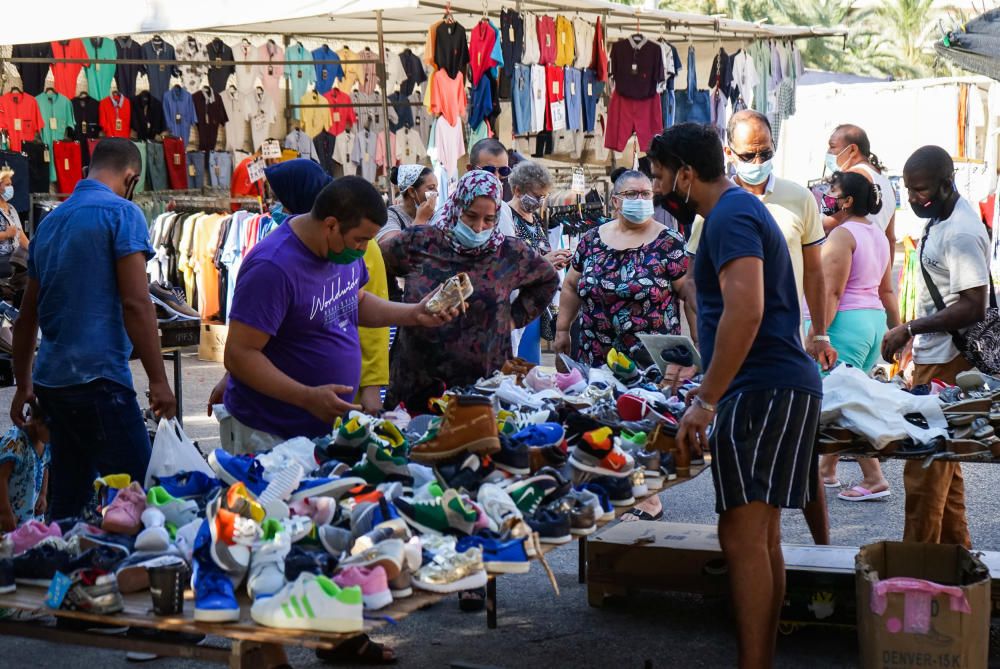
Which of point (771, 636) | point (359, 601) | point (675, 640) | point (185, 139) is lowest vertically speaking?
point (675, 640)

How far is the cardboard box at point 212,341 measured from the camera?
1229 centimetres

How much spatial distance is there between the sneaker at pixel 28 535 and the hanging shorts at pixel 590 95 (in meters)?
10.1

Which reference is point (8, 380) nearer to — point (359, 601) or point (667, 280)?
point (667, 280)

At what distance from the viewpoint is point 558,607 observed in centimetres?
542

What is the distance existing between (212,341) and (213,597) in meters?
9.86

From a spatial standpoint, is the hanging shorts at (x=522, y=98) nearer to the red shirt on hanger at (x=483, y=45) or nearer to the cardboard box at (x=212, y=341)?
the red shirt on hanger at (x=483, y=45)

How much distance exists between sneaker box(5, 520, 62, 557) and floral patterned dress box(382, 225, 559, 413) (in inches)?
87.0

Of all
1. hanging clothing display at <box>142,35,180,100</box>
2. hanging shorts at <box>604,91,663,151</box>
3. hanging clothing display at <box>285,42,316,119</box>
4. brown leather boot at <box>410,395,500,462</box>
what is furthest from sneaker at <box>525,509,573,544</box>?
hanging clothing display at <box>285,42,316,119</box>

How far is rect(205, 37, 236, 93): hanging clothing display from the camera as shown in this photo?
45.5 ft

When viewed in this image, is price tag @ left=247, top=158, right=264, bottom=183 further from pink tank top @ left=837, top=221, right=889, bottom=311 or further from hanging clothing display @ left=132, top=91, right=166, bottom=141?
pink tank top @ left=837, top=221, right=889, bottom=311

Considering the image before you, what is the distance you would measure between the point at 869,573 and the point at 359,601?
224 cm

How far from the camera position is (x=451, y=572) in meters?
3.06

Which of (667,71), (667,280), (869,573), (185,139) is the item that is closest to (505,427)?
(869,573)

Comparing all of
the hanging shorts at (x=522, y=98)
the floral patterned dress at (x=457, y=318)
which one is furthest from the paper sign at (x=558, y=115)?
the floral patterned dress at (x=457, y=318)
